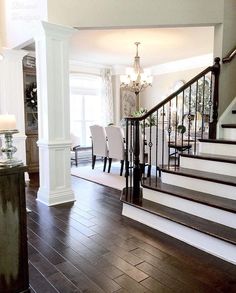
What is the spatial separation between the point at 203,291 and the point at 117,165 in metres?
5.06

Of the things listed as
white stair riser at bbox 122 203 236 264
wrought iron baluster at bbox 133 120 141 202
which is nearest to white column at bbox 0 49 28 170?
wrought iron baluster at bbox 133 120 141 202

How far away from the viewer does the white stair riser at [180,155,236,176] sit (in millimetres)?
3037

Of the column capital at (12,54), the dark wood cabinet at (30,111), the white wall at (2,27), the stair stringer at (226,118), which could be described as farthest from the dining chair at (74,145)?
the stair stringer at (226,118)

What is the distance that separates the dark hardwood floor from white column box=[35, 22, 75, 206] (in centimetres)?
60

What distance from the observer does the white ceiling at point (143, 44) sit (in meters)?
5.00

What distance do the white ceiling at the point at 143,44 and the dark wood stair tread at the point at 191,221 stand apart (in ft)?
10.6

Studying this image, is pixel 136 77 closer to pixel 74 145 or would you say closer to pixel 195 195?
pixel 74 145

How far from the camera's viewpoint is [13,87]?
5137 millimetres

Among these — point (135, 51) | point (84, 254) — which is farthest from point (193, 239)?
point (135, 51)

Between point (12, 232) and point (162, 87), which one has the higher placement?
point (162, 87)

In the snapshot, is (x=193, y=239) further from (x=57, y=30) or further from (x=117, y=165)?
(x=117, y=165)

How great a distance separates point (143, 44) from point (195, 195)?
13.1ft

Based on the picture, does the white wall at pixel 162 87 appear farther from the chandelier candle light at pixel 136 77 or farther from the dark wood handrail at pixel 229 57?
the dark wood handrail at pixel 229 57

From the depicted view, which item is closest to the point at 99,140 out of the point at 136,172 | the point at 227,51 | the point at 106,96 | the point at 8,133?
the point at 106,96
